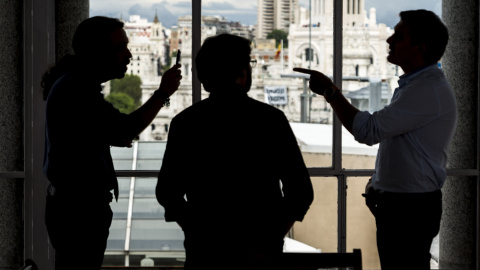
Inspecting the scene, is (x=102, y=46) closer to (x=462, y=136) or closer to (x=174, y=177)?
(x=174, y=177)

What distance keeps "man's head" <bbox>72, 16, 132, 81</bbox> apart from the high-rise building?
1402mm

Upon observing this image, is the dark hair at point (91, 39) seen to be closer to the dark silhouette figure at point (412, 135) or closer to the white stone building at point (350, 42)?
the dark silhouette figure at point (412, 135)

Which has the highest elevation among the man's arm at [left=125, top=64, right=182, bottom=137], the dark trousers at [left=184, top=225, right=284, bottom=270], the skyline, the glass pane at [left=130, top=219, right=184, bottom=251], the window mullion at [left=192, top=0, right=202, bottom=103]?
the skyline

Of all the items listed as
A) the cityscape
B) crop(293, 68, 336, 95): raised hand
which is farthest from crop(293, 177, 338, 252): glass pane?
crop(293, 68, 336, 95): raised hand

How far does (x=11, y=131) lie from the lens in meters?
3.84

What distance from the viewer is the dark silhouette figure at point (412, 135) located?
2.53m

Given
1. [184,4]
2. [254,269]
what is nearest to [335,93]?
[254,269]

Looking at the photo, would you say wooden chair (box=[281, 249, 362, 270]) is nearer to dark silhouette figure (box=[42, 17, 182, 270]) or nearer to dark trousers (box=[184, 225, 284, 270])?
dark trousers (box=[184, 225, 284, 270])

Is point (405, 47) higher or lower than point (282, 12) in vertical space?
lower

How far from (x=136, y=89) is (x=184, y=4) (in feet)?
1.86

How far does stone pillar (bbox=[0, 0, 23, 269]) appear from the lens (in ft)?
12.5

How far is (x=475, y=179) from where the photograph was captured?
3.91 meters

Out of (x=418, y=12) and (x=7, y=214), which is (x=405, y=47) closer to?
(x=418, y=12)

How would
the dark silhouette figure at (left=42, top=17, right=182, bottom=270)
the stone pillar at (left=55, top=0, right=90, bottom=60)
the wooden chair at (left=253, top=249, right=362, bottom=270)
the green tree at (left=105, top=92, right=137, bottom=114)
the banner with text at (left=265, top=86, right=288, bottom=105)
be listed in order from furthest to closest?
the banner with text at (left=265, top=86, right=288, bottom=105)
the stone pillar at (left=55, top=0, right=90, bottom=60)
the green tree at (left=105, top=92, right=137, bottom=114)
the dark silhouette figure at (left=42, top=17, right=182, bottom=270)
the wooden chair at (left=253, top=249, right=362, bottom=270)
